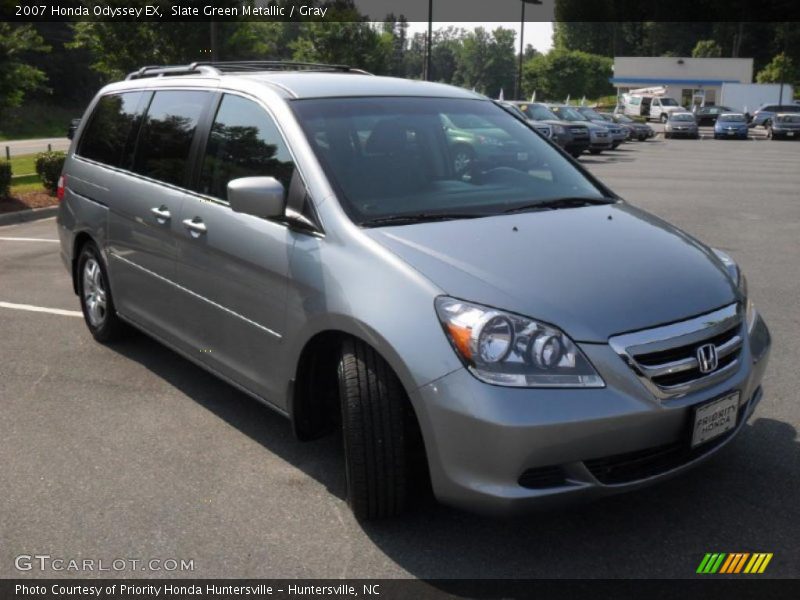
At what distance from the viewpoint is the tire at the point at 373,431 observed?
10.6 ft

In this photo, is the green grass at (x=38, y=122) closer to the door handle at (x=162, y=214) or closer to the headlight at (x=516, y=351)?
the door handle at (x=162, y=214)

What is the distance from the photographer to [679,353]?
10.4 ft

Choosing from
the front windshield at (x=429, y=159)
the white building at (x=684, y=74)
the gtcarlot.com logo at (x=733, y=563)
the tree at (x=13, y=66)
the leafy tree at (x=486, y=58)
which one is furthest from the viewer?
the leafy tree at (x=486, y=58)

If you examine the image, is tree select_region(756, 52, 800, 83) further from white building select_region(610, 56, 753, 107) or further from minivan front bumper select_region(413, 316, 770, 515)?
minivan front bumper select_region(413, 316, 770, 515)

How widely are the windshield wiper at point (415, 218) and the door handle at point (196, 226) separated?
1110mm

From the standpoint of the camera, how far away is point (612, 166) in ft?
81.9

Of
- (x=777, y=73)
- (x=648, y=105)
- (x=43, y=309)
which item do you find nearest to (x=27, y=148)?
(x=43, y=309)

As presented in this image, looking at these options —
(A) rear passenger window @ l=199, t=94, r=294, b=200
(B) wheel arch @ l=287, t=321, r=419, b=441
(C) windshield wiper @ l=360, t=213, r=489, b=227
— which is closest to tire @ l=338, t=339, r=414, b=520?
(B) wheel arch @ l=287, t=321, r=419, b=441

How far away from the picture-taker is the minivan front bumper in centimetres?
292

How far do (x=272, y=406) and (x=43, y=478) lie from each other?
3.70 ft

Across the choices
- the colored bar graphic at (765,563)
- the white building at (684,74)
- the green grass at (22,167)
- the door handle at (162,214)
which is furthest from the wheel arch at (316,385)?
the white building at (684,74)

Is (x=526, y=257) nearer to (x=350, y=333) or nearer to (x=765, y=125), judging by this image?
(x=350, y=333)

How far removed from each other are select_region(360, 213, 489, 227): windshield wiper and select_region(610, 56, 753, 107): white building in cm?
8633

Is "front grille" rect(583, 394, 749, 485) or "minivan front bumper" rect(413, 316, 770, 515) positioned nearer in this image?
"minivan front bumper" rect(413, 316, 770, 515)
